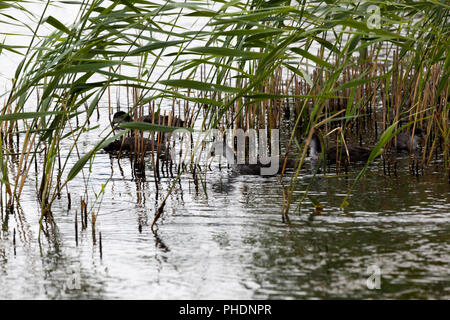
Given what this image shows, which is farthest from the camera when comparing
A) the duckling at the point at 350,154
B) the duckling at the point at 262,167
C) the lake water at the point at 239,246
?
the duckling at the point at 350,154

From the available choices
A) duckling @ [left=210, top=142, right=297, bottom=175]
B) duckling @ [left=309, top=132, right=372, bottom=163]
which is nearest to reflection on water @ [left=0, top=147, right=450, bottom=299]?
duckling @ [left=210, top=142, right=297, bottom=175]

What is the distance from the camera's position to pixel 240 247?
3611 mm

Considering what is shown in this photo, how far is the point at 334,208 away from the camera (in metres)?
4.36

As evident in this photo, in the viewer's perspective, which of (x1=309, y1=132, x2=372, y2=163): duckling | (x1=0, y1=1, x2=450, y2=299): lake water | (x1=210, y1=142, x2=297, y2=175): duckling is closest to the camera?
(x1=0, y1=1, x2=450, y2=299): lake water

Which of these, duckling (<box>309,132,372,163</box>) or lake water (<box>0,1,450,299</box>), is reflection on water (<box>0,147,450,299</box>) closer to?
lake water (<box>0,1,450,299</box>)

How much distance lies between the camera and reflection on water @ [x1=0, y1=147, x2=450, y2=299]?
10.1 ft

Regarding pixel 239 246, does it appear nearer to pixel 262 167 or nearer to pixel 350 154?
pixel 262 167

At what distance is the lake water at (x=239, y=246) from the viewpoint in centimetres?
308

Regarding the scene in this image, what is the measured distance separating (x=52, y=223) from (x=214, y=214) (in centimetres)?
92

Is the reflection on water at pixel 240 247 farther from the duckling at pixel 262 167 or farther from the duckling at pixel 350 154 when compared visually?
the duckling at pixel 350 154

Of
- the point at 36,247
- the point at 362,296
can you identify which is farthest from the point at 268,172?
the point at 362,296

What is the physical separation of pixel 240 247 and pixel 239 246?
2 cm

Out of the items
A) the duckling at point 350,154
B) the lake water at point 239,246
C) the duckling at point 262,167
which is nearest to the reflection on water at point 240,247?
the lake water at point 239,246

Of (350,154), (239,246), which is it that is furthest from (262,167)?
(239,246)
